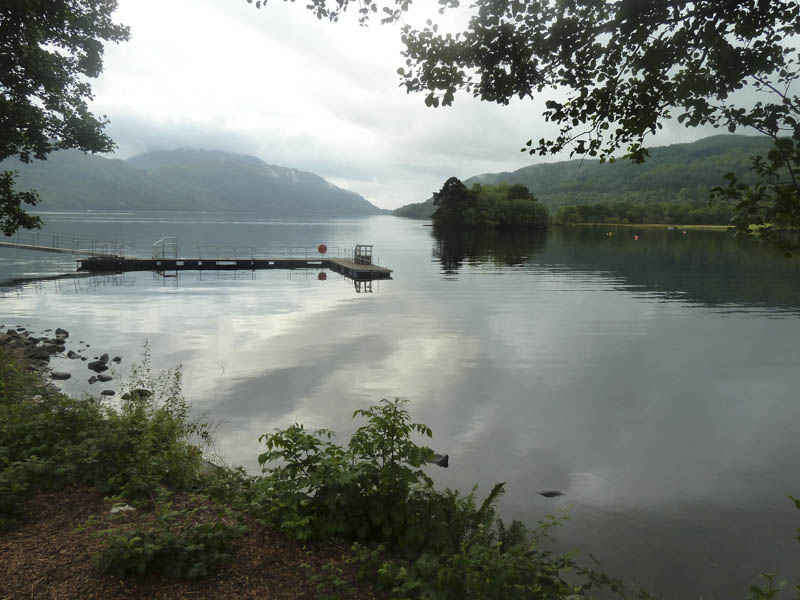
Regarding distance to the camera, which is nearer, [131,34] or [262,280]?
[131,34]

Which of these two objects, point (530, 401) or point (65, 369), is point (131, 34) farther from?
point (530, 401)

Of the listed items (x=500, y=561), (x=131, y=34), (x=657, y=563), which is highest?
(x=131, y=34)

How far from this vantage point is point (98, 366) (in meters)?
22.2

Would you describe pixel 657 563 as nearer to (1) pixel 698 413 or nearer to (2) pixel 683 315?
(1) pixel 698 413

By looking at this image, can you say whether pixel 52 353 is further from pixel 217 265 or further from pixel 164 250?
pixel 164 250

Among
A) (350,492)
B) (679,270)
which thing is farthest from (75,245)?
(350,492)

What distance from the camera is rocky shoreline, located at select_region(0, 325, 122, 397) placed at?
20688 millimetres

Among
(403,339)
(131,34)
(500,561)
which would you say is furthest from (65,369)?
(500,561)

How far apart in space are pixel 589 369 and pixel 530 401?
223 inches

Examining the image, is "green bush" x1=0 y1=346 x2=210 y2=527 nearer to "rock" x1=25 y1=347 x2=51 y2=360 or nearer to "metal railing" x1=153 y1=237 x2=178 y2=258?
"rock" x1=25 y1=347 x2=51 y2=360

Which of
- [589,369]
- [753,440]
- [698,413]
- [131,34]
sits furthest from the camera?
[589,369]

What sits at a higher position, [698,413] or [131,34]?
[131,34]

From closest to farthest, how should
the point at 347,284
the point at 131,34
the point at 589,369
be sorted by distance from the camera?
1. the point at 131,34
2. the point at 589,369
3. the point at 347,284

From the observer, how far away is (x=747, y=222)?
6430mm
